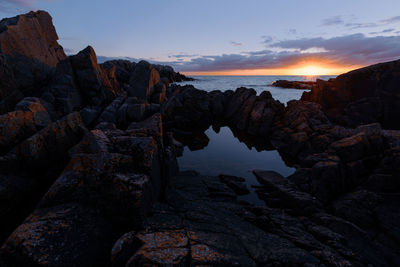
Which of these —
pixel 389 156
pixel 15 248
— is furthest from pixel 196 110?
pixel 15 248

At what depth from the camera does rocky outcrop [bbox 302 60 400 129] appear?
3381cm

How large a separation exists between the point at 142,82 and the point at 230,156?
26243 mm

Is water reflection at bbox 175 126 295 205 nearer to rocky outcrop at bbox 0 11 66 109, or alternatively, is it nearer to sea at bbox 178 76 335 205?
sea at bbox 178 76 335 205

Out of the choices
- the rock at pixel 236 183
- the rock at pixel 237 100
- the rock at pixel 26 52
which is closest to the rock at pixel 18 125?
the rock at pixel 236 183

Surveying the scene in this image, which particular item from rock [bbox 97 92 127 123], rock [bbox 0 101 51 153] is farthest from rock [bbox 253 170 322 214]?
rock [bbox 97 92 127 123]

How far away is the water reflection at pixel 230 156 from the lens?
22828mm

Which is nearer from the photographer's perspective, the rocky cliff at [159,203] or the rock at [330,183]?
the rocky cliff at [159,203]

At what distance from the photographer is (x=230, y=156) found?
28062mm

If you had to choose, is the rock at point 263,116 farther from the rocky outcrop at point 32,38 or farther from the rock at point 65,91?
the rocky outcrop at point 32,38

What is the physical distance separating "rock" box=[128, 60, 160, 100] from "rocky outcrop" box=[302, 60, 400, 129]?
42.2 m

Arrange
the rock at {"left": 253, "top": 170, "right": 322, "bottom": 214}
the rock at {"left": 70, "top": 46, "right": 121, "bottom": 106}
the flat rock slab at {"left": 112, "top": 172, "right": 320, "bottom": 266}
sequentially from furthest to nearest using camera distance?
the rock at {"left": 70, "top": 46, "right": 121, "bottom": 106} → the rock at {"left": 253, "top": 170, "right": 322, "bottom": 214} → the flat rock slab at {"left": 112, "top": 172, "right": 320, "bottom": 266}

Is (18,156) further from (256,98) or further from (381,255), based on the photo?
(256,98)

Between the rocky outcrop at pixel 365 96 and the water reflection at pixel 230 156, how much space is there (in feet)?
70.2

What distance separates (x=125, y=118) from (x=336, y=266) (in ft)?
80.3
